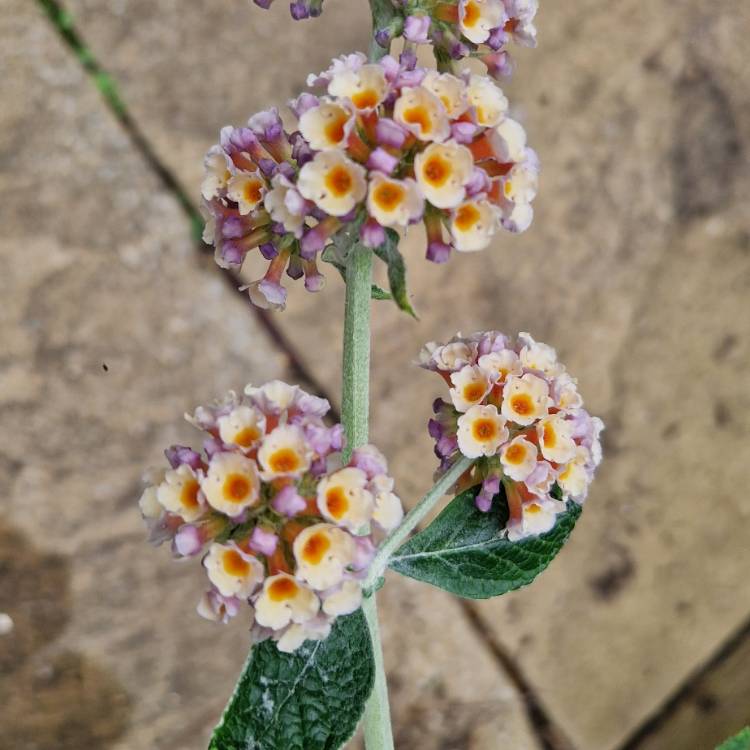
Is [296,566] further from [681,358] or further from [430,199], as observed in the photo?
[681,358]

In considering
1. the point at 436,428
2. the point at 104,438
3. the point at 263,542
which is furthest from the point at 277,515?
the point at 104,438

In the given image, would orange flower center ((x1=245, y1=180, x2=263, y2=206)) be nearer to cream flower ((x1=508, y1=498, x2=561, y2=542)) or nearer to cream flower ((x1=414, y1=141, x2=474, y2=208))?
cream flower ((x1=414, y1=141, x2=474, y2=208))

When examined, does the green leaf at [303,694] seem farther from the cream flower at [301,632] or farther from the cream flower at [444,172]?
the cream flower at [444,172]

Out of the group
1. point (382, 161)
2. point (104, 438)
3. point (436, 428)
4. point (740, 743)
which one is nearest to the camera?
point (382, 161)

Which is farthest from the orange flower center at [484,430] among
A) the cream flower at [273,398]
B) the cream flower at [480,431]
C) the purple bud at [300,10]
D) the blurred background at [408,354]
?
the blurred background at [408,354]

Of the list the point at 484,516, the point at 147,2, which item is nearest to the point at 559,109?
the point at 147,2

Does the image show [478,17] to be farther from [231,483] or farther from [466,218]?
[231,483]
